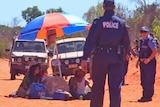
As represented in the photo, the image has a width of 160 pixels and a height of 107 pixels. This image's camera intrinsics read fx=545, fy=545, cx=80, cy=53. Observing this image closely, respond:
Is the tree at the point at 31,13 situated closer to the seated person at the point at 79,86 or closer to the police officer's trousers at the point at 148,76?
the seated person at the point at 79,86

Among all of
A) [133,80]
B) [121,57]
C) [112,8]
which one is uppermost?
[112,8]

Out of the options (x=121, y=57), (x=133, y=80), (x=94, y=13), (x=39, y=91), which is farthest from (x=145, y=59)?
(x=94, y=13)

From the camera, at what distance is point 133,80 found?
2208 cm

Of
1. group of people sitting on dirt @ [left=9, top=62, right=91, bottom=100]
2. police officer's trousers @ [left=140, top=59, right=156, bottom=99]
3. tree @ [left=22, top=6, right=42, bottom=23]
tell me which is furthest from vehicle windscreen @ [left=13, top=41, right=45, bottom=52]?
tree @ [left=22, top=6, right=42, bottom=23]

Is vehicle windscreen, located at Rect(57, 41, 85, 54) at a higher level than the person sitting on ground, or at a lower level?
higher

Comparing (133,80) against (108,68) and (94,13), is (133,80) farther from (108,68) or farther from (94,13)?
(94,13)

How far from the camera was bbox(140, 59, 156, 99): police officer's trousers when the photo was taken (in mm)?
13027

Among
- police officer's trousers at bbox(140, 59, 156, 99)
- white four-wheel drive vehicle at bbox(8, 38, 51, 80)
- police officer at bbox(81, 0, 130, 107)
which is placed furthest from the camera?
white four-wheel drive vehicle at bbox(8, 38, 51, 80)

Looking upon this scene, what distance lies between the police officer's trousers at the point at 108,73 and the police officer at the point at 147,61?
169 inches

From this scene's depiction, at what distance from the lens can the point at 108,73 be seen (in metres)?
8.48

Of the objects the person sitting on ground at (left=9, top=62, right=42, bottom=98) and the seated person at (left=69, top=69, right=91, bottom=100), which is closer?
the person sitting on ground at (left=9, top=62, right=42, bottom=98)

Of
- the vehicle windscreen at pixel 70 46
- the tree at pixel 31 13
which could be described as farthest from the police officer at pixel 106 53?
the tree at pixel 31 13

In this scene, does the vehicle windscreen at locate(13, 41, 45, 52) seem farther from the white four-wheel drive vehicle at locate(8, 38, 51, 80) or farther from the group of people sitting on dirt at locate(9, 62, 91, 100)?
the group of people sitting on dirt at locate(9, 62, 91, 100)

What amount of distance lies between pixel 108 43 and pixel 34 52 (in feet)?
48.1
